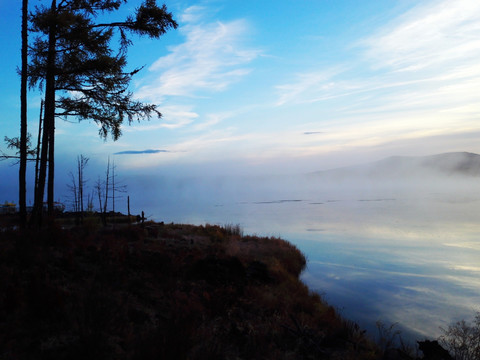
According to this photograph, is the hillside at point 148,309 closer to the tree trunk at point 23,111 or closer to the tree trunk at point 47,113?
the tree trunk at point 47,113

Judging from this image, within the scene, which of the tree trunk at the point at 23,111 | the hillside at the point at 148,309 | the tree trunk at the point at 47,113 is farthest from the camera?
the tree trunk at the point at 23,111

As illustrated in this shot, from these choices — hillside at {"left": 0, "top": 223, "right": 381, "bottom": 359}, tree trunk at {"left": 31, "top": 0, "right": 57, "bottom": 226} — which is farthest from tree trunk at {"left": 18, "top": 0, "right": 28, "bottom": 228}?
hillside at {"left": 0, "top": 223, "right": 381, "bottom": 359}

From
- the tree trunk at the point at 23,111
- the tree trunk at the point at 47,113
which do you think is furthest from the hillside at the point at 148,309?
the tree trunk at the point at 23,111

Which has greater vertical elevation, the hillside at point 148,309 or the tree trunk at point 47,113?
the tree trunk at point 47,113

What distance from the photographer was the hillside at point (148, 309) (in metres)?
5.14

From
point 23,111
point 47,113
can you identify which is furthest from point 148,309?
point 23,111

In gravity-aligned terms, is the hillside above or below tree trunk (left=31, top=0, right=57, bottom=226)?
below

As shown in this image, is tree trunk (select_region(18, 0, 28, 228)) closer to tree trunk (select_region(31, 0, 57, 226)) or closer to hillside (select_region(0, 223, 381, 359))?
tree trunk (select_region(31, 0, 57, 226))

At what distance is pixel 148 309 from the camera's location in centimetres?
757

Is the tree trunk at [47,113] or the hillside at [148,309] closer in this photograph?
the hillside at [148,309]

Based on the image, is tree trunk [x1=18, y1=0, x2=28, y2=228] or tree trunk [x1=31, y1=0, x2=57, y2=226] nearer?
tree trunk [x1=31, y1=0, x2=57, y2=226]

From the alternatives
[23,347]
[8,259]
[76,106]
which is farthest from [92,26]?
[23,347]

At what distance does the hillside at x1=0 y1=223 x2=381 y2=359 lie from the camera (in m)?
5.14

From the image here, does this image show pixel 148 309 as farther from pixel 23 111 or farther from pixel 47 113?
pixel 23 111
